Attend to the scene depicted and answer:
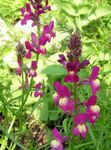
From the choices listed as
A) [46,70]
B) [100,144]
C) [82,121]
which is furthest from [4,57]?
[82,121]

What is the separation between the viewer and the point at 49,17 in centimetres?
376

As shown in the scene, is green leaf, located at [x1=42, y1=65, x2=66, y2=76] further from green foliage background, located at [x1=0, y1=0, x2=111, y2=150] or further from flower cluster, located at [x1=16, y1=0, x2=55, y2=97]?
flower cluster, located at [x1=16, y1=0, x2=55, y2=97]

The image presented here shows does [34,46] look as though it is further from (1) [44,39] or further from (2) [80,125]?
(2) [80,125]

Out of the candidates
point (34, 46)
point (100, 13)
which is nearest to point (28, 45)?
point (34, 46)

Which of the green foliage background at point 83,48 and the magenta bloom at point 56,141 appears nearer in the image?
the magenta bloom at point 56,141

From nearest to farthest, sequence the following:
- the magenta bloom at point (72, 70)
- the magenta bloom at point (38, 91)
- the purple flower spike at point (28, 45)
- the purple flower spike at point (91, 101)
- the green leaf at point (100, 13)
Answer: the magenta bloom at point (72, 70) → the purple flower spike at point (91, 101) → the purple flower spike at point (28, 45) → the magenta bloom at point (38, 91) → the green leaf at point (100, 13)

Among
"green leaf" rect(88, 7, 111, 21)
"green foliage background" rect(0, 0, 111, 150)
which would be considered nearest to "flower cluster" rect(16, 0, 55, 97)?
"green foliage background" rect(0, 0, 111, 150)

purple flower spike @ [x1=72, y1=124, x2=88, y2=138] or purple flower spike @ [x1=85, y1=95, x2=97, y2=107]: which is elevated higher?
purple flower spike @ [x1=85, y1=95, x2=97, y2=107]

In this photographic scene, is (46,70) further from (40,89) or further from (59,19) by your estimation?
(59,19)

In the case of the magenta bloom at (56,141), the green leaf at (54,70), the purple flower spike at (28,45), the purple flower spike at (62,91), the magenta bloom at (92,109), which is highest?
the purple flower spike at (28,45)

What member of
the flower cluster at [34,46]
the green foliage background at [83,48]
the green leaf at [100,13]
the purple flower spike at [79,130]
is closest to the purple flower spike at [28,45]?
the flower cluster at [34,46]

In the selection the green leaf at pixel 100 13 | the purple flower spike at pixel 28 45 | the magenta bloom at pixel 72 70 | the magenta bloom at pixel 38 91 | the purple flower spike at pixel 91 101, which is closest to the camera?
the magenta bloom at pixel 72 70

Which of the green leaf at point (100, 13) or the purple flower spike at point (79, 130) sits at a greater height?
the green leaf at point (100, 13)

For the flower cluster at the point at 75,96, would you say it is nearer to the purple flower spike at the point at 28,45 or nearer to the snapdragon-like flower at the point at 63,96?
the snapdragon-like flower at the point at 63,96
